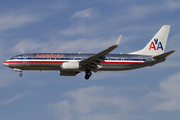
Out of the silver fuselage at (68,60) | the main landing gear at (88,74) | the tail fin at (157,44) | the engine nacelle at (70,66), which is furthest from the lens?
the tail fin at (157,44)

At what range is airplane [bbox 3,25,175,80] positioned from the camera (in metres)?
47.8

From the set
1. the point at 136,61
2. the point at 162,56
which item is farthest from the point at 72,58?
the point at 162,56

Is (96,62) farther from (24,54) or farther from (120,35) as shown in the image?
(24,54)

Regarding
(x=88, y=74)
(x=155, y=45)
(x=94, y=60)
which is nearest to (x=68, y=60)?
(x=88, y=74)

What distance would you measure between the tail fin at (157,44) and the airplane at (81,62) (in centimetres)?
207

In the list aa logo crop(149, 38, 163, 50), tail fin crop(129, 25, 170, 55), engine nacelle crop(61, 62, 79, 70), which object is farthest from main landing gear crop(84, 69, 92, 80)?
aa logo crop(149, 38, 163, 50)

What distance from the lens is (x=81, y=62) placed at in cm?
4775

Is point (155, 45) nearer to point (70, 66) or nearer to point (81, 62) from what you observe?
point (81, 62)

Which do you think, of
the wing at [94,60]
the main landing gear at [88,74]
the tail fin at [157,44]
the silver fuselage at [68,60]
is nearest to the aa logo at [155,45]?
the tail fin at [157,44]

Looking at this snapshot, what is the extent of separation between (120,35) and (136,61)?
9169 mm

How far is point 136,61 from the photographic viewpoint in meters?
50.5

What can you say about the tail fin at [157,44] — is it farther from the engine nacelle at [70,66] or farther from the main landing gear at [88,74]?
the engine nacelle at [70,66]

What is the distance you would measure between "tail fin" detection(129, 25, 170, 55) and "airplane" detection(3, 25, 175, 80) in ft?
6.78

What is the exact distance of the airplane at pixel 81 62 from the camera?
1881 inches
